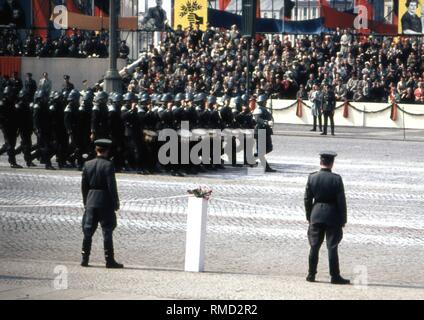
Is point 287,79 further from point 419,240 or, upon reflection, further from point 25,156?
point 419,240

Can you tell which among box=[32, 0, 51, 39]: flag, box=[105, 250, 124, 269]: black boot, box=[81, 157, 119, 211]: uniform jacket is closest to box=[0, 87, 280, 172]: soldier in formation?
box=[81, 157, 119, 211]: uniform jacket

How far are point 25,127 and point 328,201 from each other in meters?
13.7

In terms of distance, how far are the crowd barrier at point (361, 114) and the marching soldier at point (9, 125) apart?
673 inches

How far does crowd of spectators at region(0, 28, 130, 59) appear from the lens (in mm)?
44750

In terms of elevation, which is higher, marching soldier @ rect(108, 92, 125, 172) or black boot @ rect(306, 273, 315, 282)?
marching soldier @ rect(108, 92, 125, 172)

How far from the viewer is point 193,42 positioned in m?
43.5

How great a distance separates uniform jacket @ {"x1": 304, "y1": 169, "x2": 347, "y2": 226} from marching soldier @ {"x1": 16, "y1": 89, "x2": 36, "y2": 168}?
43.8 ft

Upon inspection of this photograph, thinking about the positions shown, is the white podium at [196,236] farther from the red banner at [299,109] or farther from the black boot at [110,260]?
the red banner at [299,109]

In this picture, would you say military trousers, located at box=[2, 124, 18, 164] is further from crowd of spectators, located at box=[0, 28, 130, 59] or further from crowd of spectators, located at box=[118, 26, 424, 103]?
crowd of spectators, located at box=[0, 28, 130, 59]

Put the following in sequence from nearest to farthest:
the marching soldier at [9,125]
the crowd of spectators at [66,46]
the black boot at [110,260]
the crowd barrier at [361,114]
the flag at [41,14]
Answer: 1. the black boot at [110,260]
2. the marching soldier at [9,125]
3. the crowd barrier at [361,114]
4. the crowd of spectators at [66,46]
5. the flag at [41,14]

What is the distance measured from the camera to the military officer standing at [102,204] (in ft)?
43.2

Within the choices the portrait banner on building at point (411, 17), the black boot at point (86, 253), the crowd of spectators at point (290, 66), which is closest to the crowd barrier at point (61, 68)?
the crowd of spectators at point (290, 66)

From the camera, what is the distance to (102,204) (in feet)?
43.3
